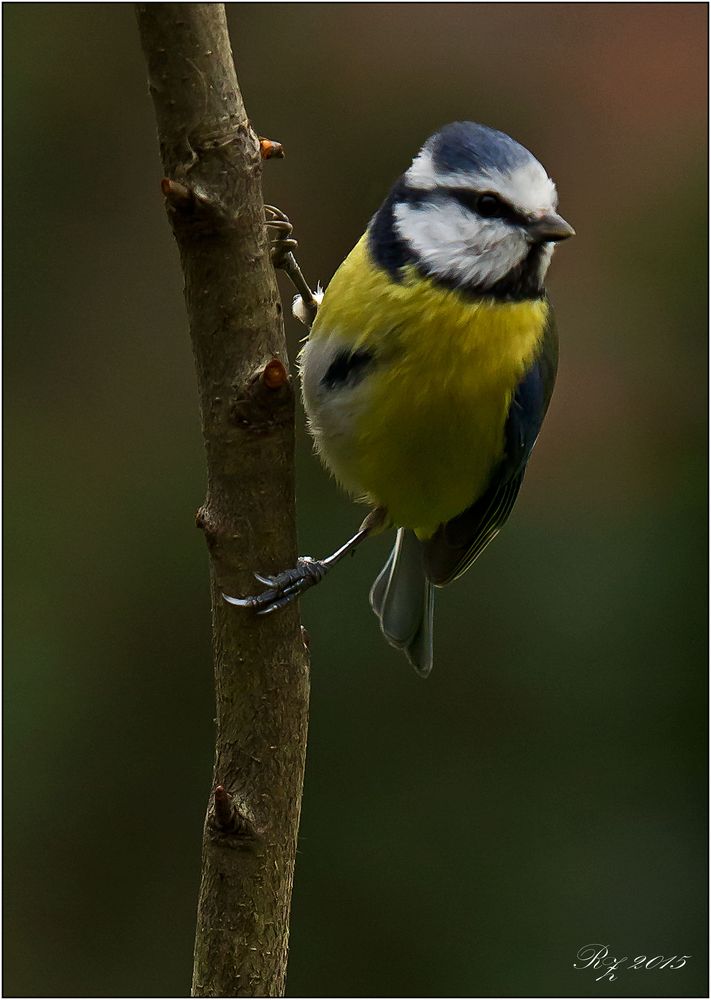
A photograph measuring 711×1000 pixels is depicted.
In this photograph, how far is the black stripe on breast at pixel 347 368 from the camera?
66.1 inches

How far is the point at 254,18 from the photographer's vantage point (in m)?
2.69

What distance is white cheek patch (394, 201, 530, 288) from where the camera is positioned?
5.47ft

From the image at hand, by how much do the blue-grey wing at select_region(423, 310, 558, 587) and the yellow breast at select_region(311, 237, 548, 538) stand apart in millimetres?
32

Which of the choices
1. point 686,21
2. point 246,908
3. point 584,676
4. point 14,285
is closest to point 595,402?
point 584,676

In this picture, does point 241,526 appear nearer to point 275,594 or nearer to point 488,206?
point 275,594

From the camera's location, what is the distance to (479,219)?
5.50 ft

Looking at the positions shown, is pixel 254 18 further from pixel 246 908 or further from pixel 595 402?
pixel 246 908

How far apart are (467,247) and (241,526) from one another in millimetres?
627

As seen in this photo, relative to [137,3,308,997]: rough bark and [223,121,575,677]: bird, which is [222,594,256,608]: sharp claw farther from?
[223,121,575,677]: bird

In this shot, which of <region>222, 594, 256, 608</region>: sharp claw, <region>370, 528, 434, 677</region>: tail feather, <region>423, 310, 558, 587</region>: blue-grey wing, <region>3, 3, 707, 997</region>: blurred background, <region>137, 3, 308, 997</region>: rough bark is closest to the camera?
<region>137, 3, 308, 997</region>: rough bark

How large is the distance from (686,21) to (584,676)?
1.44 metres

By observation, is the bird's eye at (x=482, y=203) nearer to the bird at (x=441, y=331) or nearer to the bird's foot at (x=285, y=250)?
the bird at (x=441, y=331)

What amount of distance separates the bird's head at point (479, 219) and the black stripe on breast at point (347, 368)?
0.45 feet

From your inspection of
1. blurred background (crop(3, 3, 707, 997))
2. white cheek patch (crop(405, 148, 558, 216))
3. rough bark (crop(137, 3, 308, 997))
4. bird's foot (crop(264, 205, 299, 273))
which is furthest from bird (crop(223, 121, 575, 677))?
blurred background (crop(3, 3, 707, 997))
